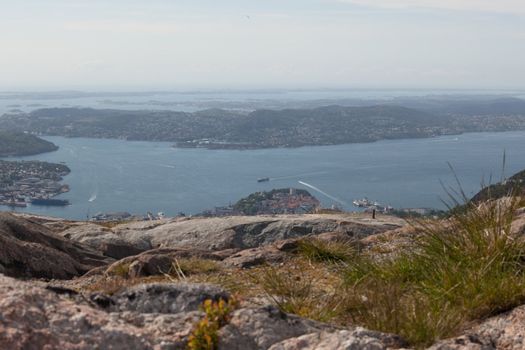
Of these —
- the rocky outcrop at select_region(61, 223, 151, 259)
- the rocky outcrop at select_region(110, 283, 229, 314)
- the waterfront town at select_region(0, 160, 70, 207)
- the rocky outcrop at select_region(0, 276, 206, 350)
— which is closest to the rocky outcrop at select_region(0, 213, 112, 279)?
the rocky outcrop at select_region(61, 223, 151, 259)

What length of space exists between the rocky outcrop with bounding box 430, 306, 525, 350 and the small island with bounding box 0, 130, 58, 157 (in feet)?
288

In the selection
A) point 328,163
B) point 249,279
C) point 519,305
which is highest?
point 519,305

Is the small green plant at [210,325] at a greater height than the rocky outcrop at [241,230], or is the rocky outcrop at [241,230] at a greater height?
the small green plant at [210,325]

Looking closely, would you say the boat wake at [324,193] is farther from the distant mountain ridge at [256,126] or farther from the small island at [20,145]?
the distant mountain ridge at [256,126]

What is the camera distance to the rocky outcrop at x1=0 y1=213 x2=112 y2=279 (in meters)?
6.83

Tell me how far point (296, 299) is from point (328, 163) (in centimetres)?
9157

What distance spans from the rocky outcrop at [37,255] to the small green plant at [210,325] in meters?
4.07

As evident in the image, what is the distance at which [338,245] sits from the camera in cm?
Answer: 756

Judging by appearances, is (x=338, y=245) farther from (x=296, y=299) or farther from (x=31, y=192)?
(x=31, y=192)

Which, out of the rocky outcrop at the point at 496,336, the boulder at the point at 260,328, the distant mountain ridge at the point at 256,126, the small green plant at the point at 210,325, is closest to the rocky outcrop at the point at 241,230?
the rocky outcrop at the point at 496,336

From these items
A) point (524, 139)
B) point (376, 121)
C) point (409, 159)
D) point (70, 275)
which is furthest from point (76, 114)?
point (70, 275)

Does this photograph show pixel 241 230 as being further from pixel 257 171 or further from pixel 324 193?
pixel 257 171

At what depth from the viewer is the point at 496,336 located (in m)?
3.53

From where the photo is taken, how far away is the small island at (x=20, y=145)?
284 ft
